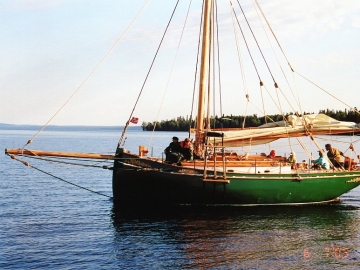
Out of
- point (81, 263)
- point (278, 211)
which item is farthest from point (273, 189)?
point (81, 263)

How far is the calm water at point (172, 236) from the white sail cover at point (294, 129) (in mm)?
4185

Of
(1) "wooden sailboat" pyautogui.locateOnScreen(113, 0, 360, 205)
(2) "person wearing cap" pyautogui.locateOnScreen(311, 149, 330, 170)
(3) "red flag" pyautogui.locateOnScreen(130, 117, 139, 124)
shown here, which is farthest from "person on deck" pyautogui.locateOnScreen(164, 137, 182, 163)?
(2) "person wearing cap" pyautogui.locateOnScreen(311, 149, 330, 170)

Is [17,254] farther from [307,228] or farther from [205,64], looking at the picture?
[205,64]

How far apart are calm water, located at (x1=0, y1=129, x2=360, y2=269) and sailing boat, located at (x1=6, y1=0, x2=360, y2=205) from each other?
2.35ft

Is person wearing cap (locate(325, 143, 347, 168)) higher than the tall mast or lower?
lower

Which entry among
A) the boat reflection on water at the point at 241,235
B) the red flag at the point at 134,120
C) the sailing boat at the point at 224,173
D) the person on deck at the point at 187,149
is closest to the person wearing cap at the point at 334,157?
the sailing boat at the point at 224,173

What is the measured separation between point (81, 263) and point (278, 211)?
1273 centimetres

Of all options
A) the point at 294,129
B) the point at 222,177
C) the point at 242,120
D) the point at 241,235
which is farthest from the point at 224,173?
the point at 242,120

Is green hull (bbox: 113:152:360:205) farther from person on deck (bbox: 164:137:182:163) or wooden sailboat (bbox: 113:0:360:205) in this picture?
person on deck (bbox: 164:137:182:163)

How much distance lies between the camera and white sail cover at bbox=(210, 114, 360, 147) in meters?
29.0

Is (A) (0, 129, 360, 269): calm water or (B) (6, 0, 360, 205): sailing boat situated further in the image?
(B) (6, 0, 360, 205): sailing boat

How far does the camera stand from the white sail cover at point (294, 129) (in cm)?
2897

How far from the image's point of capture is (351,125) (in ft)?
100.0

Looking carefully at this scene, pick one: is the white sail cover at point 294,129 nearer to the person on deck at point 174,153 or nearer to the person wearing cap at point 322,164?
the person wearing cap at point 322,164
